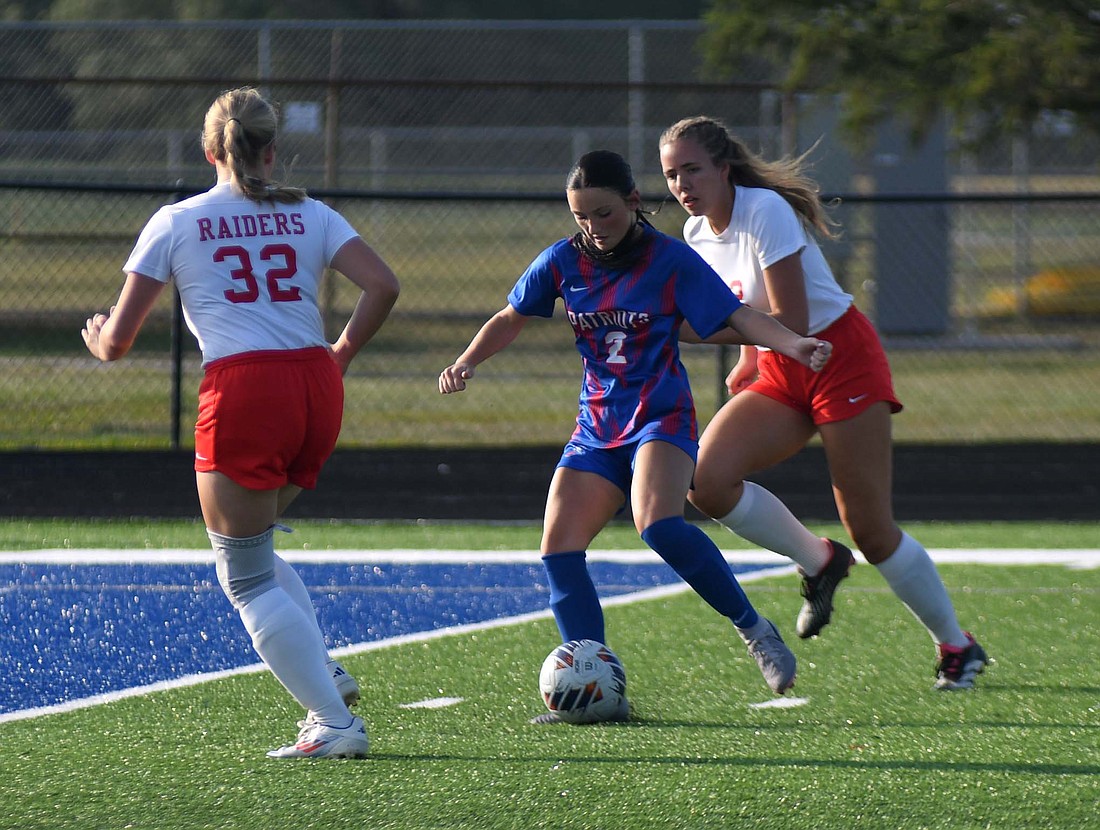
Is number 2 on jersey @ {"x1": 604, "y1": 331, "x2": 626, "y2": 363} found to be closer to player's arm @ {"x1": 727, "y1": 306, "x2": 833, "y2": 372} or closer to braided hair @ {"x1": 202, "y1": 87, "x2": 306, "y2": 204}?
player's arm @ {"x1": 727, "y1": 306, "x2": 833, "y2": 372}

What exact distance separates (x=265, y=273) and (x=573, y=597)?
4.29 ft

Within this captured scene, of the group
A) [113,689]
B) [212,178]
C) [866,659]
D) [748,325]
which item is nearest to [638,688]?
[866,659]

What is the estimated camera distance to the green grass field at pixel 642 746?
3.31 m

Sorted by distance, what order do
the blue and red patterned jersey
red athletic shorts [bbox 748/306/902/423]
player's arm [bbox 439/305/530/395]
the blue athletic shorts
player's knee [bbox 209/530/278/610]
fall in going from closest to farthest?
player's knee [bbox 209/530/278/610]
the blue and red patterned jersey
the blue athletic shorts
player's arm [bbox 439/305/530/395]
red athletic shorts [bbox 748/306/902/423]

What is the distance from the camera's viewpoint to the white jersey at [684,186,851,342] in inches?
180

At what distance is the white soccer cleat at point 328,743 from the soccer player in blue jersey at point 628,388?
81 centimetres

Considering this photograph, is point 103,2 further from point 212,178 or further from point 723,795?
point 723,795

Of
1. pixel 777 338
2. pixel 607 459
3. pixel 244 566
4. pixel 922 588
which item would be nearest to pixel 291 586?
pixel 244 566

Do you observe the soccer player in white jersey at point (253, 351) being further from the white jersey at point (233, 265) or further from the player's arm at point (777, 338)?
the player's arm at point (777, 338)

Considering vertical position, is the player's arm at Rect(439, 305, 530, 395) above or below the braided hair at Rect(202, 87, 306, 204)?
below

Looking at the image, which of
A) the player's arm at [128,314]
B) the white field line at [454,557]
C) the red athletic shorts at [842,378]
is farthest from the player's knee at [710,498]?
the white field line at [454,557]

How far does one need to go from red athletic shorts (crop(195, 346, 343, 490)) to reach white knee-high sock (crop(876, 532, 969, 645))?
6.52 feet

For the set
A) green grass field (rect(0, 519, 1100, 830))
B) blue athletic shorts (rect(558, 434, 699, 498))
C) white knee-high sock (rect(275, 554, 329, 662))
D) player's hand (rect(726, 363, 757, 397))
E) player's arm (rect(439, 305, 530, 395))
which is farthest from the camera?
player's hand (rect(726, 363, 757, 397))

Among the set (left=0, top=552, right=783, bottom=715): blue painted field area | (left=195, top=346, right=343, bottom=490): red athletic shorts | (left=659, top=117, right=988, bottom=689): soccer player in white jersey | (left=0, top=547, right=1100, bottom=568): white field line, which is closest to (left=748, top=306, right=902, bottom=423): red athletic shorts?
(left=659, top=117, right=988, bottom=689): soccer player in white jersey
